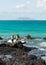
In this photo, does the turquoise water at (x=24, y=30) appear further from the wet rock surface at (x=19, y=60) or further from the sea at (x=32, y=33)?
the wet rock surface at (x=19, y=60)

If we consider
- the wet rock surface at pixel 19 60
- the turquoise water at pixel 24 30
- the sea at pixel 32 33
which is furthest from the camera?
the turquoise water at pixel 24 30

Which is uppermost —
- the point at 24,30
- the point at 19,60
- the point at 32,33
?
the point at 19,60

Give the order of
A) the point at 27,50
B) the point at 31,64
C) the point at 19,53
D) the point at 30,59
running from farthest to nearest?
the point at 27,50 < the point at 19,53 < the point at 30,59 < the point at 31,64

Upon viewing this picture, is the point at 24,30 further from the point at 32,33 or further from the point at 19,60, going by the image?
the point at 19,60

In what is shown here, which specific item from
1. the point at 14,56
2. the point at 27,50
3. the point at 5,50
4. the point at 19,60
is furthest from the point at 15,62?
the point at 27,50

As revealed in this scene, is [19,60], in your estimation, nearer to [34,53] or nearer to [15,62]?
[15,62]

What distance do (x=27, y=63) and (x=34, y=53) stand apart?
3214 millimetres

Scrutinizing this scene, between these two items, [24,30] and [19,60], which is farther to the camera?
[24,30]

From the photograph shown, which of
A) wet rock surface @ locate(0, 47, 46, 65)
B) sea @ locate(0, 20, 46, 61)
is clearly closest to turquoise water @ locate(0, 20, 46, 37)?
sea @ locate(0, 20, 46, 61)

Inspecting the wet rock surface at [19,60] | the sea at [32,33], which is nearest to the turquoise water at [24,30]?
the sea at [32,33]

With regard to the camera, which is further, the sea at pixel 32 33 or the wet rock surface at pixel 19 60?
the sea at pixel 32 33

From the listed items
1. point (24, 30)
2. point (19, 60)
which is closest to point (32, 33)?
point (24, 30)

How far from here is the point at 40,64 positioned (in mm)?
13430

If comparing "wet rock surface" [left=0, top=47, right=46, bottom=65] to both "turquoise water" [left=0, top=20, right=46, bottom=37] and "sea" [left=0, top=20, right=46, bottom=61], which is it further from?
"turquoise water" [left=0, top=20, right=46, bottom=37]
